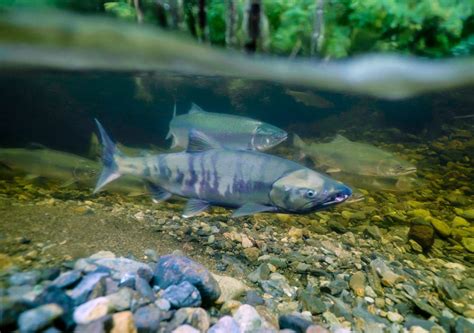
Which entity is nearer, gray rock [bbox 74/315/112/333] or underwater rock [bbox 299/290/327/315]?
gray rock [bbox 74/315/112/333]

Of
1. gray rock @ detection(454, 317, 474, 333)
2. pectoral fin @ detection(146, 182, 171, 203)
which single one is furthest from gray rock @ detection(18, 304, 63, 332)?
gray rock @ detection(454, 317, 474, 333)

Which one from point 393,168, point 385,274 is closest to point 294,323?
point 385,274

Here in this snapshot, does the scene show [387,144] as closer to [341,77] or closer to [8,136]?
[341,77]

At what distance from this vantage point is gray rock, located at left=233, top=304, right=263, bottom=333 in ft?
9.16

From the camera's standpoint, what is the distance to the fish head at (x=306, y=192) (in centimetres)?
376

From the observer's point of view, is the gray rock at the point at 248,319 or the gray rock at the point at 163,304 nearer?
the gray rock at the point at 163,304

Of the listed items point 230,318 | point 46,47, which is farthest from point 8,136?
point 230,318

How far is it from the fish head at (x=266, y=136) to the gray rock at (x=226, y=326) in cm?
431

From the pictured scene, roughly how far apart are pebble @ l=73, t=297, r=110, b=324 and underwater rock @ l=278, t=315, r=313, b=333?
153 centimetres

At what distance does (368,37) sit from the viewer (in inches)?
237

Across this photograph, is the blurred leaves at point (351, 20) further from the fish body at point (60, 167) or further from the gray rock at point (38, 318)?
the gray rock at point (38, 318)

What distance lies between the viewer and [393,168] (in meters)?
6.66

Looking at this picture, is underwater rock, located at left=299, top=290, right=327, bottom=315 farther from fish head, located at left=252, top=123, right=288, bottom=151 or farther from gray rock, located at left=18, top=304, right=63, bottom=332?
fish head, located at left=252, top=123, right=288, bottom=151

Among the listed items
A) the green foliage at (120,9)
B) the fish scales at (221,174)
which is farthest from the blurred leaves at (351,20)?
the fish scales at (221,174)
